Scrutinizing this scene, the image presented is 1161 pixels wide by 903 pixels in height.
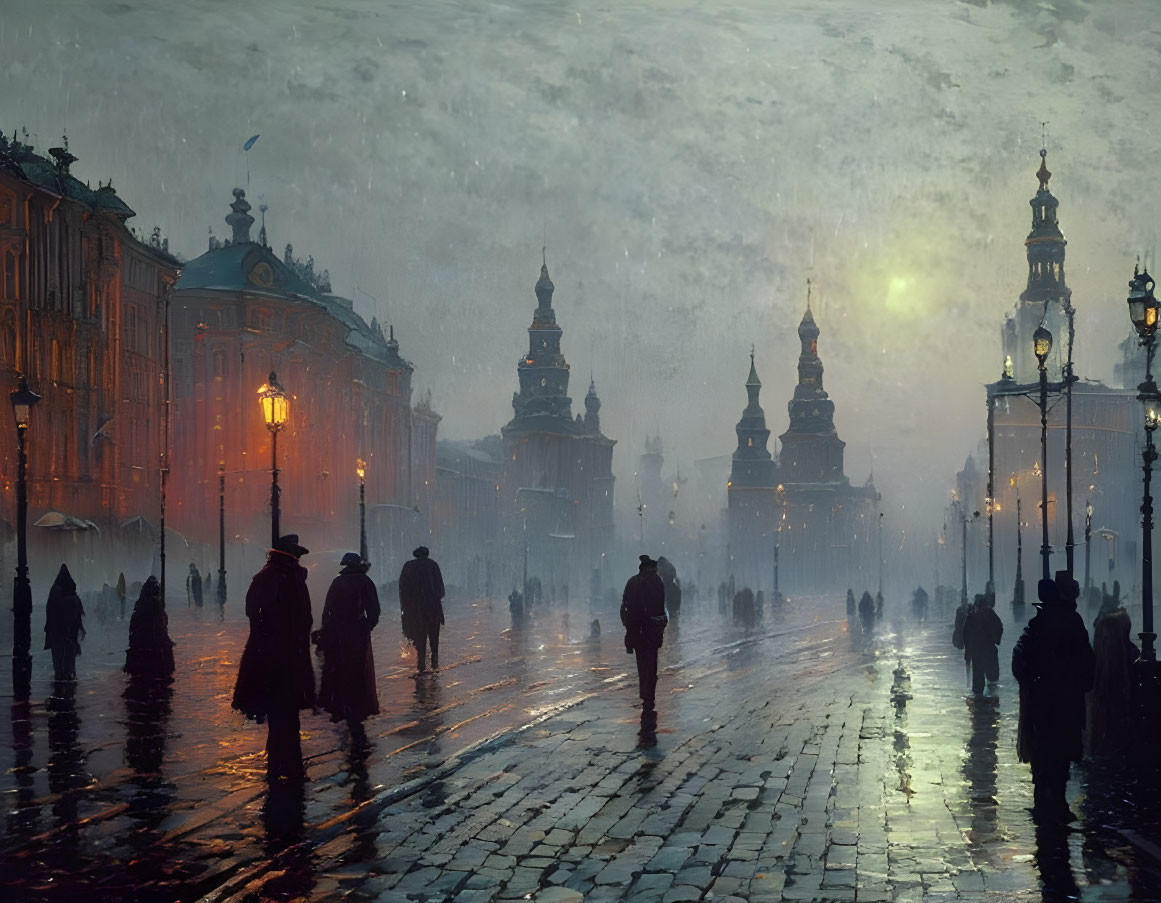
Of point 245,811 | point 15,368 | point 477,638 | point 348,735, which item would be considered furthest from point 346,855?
point 15,368

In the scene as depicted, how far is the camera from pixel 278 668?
1038 centimetres

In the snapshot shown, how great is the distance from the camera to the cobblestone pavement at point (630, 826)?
7.55m

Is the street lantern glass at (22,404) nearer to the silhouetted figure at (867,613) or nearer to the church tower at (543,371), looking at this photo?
the silhouetted figure at (867,613)

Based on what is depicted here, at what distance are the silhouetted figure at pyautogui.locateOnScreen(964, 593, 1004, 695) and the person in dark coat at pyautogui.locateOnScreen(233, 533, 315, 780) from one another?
37.8 ft

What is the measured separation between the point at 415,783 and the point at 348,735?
304 centimetres

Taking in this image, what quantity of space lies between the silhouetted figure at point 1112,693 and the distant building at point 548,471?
363ft

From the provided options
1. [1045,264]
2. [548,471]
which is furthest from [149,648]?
[1045,264]

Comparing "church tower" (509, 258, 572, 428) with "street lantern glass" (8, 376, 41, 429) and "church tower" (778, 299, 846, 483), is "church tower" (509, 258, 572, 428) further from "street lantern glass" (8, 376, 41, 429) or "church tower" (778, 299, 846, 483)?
"street lantern glass" (8, 376, 41, 429)

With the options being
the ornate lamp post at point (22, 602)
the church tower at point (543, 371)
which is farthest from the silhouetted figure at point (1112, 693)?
the church tower at point (543, 371)

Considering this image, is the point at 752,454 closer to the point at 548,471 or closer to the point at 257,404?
the point at 548,471

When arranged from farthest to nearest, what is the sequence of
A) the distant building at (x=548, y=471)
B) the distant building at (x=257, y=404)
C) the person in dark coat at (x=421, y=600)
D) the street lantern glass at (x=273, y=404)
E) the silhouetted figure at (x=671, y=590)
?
the distant building at (x=548, y=471), the distant building at (x=257, y=404), the silhouetted figure at (x=671, y=590), the street lantern glass at (x=273, y=404), the person in dark coat at (x=421, y=600)

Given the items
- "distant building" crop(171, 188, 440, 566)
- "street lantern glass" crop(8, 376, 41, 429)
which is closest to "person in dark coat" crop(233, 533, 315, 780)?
"street lantern glass" crop(8, 376, 41, 429)

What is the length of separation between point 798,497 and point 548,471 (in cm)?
3173

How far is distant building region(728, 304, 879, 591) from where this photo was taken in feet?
492
